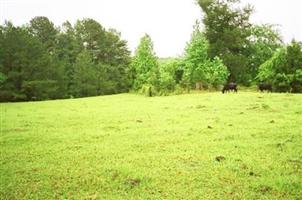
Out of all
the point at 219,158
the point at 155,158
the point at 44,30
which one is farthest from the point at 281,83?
the point at 44,30

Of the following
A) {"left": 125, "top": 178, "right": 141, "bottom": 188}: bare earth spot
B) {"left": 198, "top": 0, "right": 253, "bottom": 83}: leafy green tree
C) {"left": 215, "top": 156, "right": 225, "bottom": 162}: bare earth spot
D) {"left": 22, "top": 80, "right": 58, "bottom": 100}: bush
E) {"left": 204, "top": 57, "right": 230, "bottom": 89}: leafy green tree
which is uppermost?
{"left": 198, "top": 0, "right": 253, "bottom": 83}: leafy green tree

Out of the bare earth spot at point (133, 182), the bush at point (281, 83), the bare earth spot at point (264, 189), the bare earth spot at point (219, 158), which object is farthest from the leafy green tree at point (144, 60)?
the bare earth spot at point (264, 189)

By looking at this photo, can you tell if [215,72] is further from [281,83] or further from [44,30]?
[44,30]

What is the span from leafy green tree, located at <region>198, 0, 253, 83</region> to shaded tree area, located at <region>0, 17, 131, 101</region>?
13259 millimetres

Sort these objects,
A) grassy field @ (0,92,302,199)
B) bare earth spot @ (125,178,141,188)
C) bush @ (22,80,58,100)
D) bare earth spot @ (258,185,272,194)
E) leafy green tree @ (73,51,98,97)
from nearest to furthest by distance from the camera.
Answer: bare earth spot @ (258,185,272,194) → grassy field @ (0,92,302,199) → bare earth spot @ (125,178,141,188) → bush @ (22,80,58,100) → leafy green tree @ (73,51,98,97)

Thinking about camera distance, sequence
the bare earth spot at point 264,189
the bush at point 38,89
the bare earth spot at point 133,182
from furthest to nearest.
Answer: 1. the bush at point 38,89
2. the bare earth spot at point 133,182
3. the bare earth spot at point 264,189

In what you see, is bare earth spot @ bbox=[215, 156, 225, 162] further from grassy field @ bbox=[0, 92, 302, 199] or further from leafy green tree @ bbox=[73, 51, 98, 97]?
leafy green tree @ bbox=[73, 51, 98, 97]

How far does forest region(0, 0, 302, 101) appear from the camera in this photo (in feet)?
116

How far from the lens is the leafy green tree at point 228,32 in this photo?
1548 inches

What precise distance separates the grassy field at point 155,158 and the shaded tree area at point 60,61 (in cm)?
2250

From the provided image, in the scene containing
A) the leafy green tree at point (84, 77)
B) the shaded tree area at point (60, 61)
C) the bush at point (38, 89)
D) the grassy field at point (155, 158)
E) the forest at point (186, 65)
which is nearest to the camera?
the grassy field at point (155, 158)

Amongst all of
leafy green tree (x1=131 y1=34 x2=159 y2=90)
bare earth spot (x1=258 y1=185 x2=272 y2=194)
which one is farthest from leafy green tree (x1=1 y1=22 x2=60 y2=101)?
bare earth spot (x1=258 y1=185 x2=272 y2=194)

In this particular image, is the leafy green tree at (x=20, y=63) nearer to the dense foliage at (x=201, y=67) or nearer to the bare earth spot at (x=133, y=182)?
the dense foliage at (x=201, y=67)

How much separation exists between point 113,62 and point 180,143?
46.6 m
